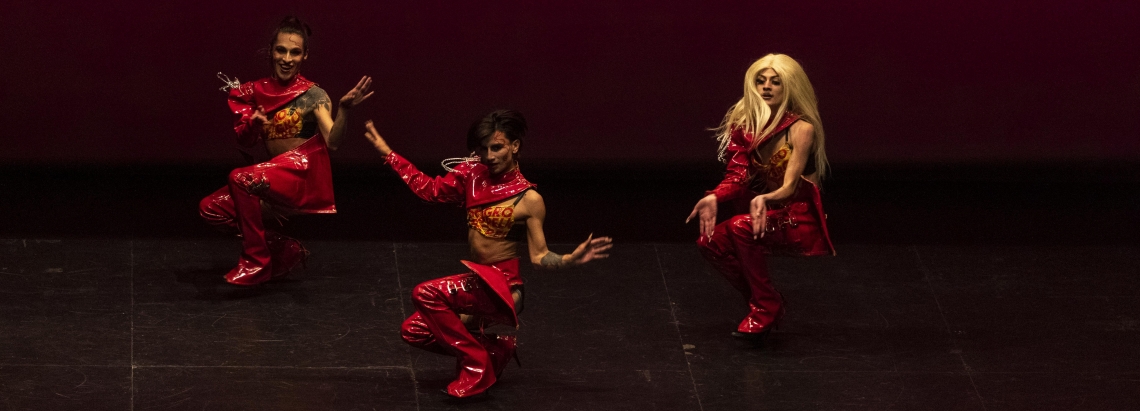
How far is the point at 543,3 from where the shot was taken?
691 cm

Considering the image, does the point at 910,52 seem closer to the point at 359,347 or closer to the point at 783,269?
the point at 783,269

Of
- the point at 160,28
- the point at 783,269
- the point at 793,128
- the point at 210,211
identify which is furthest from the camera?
the point at 160,28

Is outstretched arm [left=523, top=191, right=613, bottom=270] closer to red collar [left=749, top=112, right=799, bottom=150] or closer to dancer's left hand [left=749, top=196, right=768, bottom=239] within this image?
dancer's left hand [left=749, top=196, right=768, bottom=239]

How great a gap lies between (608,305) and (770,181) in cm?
84

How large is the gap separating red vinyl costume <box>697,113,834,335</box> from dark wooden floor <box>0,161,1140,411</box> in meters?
0.18

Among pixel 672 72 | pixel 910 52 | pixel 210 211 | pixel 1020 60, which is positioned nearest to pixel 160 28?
pixel 210 211

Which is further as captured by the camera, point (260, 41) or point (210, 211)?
point (260, 41)

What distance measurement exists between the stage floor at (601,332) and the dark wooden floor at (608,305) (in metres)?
0.01

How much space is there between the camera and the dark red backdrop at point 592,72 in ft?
22.5

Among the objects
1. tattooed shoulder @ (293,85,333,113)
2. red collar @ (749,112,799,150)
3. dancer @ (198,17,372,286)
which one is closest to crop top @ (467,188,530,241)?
red collar @ (749,112,799,150)

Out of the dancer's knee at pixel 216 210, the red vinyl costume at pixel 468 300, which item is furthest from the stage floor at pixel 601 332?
the dancer's knee at pixel 216 210

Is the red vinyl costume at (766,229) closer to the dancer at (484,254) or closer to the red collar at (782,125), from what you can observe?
the red collar at (782,125)

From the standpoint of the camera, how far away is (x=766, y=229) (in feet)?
17.3

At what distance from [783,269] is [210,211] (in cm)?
222
